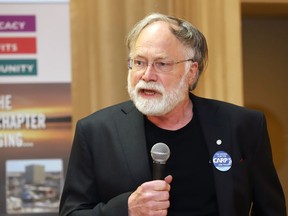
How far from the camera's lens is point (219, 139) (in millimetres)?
2455

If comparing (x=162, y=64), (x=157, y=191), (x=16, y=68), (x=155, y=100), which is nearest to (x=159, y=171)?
(x=157, y=191)

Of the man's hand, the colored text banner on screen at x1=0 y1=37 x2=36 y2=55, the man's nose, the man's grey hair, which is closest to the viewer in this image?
the man's hand

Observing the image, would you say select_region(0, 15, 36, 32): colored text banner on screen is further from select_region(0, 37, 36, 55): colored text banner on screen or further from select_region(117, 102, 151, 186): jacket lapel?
select_region(117, 102, 151, 186): jacket lapel

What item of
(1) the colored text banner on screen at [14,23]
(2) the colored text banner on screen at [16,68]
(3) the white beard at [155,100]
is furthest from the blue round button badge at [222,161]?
(1) the colored text banner on screen at [14,23]

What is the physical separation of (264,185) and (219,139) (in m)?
0.28

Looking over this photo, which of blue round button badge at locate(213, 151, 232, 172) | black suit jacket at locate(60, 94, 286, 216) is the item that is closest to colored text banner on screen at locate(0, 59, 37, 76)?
black suit jacket at locate(60, 94, 286, 216)

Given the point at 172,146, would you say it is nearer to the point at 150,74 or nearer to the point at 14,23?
the point at 150,74

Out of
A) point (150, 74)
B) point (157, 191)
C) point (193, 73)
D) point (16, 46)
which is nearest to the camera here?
point (157, 191)

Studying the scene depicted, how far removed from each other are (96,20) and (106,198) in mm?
1505

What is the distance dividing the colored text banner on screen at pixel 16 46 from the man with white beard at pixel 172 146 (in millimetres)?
1120

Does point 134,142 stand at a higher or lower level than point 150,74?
lower

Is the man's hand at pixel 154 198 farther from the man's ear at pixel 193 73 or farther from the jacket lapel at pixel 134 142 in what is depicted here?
the man's ear at pixel 193 73

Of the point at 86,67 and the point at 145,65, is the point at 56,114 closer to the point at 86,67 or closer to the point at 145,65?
the point at 86,67

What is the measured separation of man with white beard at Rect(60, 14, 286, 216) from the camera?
235 cm
